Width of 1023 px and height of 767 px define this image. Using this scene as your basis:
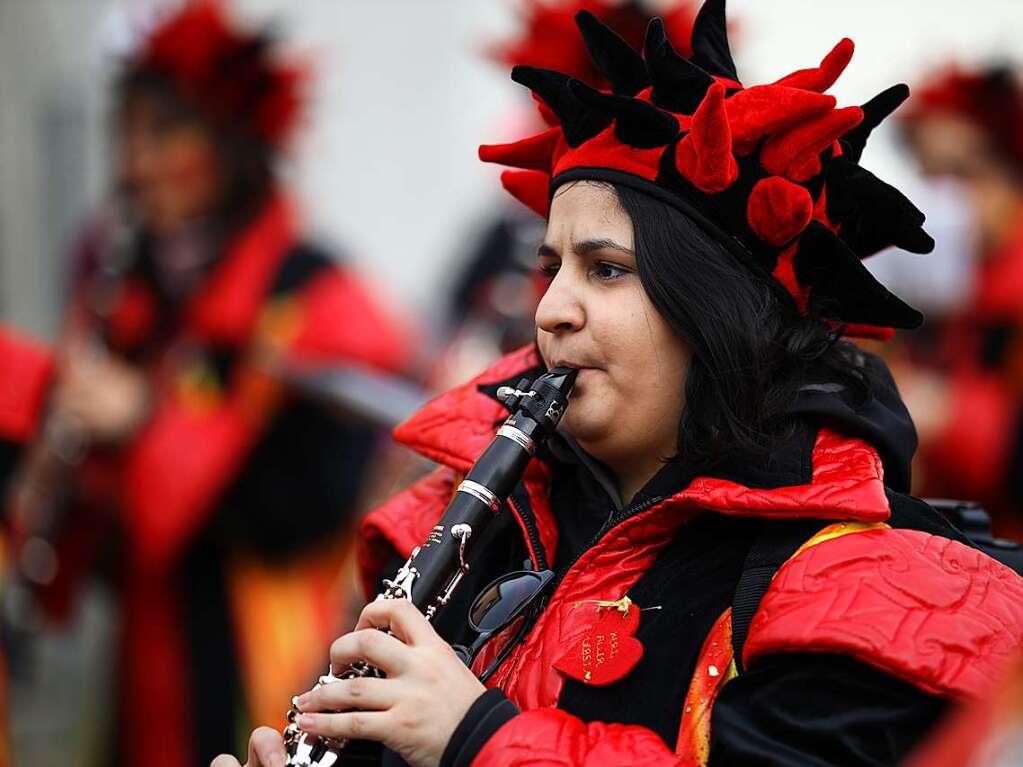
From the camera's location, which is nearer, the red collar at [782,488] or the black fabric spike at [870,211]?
the red collar at [782,488]

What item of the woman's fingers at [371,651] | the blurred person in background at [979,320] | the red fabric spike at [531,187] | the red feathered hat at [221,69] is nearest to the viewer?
the woman's fingers at [371,651]

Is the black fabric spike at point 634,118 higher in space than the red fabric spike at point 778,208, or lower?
higher

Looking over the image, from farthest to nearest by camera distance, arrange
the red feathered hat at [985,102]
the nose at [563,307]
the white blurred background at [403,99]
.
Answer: the white blurred background at [403,99], the red feathered hat at [985,102], the nose at [563,307]

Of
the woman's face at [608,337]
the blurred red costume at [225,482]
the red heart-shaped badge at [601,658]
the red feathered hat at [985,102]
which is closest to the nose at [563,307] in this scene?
the woman's face at [608,337]

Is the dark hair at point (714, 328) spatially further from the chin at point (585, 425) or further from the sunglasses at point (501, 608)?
the sunglasses at point (501, 608)

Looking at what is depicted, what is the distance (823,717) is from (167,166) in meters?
3.84

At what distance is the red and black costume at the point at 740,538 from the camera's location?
183 cm

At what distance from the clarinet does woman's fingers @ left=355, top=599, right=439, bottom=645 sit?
0.05 meters

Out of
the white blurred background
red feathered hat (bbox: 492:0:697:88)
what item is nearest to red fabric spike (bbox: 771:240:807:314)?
red feathered hat (bbox: 492:0:697:88)

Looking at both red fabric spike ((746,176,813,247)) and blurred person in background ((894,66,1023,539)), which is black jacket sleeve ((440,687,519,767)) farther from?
blurred person in background ((894,66,1023,539))

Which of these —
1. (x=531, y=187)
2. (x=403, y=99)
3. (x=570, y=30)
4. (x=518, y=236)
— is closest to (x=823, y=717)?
(x=531, y=187)

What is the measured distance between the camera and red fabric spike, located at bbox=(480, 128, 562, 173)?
2312 mm

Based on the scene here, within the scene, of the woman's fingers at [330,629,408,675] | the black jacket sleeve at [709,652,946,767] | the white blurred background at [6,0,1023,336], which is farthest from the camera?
the white blurred background at [6,0,1023,336]

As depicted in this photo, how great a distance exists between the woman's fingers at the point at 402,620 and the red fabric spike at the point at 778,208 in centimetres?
71
